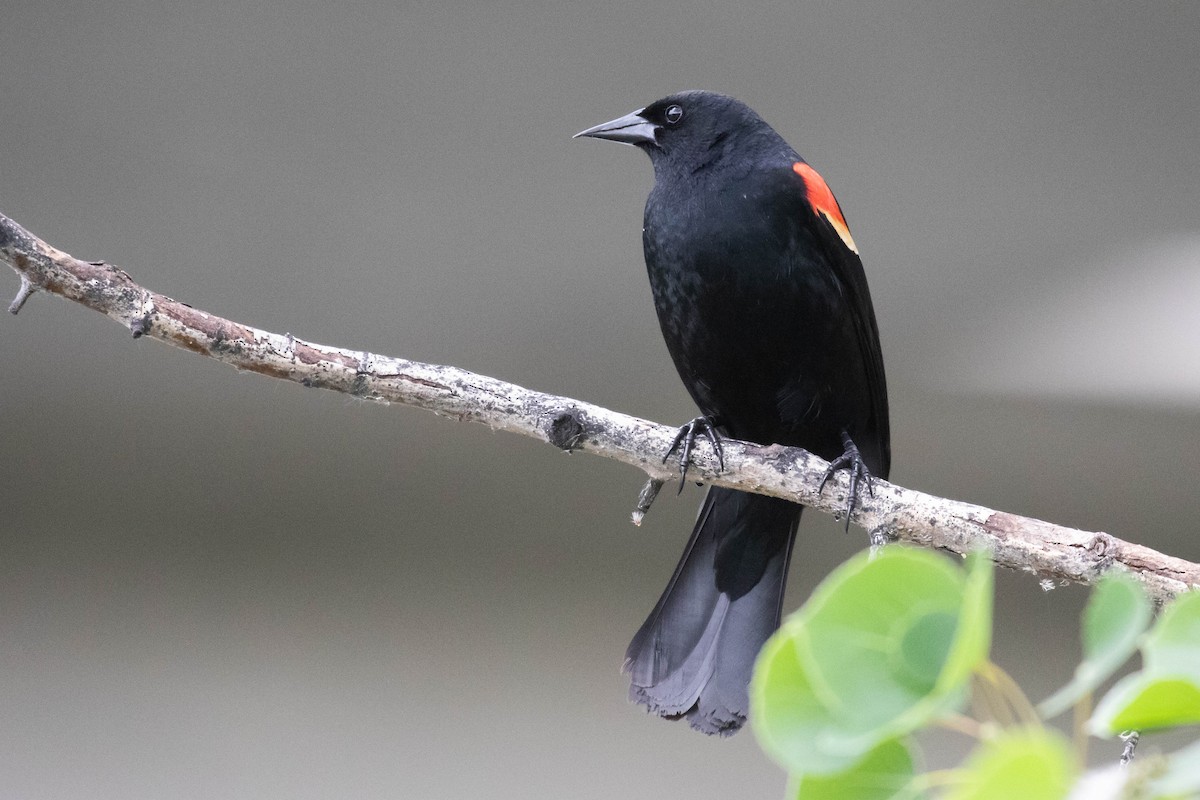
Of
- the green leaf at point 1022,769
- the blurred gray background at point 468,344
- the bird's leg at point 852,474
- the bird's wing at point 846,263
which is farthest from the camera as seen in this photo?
the blurred gray background at point 468,344

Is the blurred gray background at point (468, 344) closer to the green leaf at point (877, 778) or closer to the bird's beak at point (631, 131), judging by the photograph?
the bird's beak at point (631, 131)

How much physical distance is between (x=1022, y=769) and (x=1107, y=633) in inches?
2.6

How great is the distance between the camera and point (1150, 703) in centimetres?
26

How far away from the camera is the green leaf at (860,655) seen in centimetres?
27

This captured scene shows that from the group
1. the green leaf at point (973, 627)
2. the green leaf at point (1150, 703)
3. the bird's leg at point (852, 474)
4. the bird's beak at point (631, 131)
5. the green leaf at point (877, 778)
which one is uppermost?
the bird's beak at point (631, 131)

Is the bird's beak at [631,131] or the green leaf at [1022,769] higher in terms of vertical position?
the bird's beak at [631,131]

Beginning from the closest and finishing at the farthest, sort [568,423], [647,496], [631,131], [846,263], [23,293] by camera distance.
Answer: [23,293], [568,423], [647,496], [846,263], [631,131]

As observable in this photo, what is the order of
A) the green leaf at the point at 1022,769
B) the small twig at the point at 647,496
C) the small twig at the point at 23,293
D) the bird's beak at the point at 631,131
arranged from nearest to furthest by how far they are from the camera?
the green leaf at the point at 1022,769, the small twig at the point at 23,293, the small twig at the point at 647,496, the bird's beak at the point at 631,131

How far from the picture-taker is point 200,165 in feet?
9.04

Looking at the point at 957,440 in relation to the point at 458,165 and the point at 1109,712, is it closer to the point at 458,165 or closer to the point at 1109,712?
the point at 458,165

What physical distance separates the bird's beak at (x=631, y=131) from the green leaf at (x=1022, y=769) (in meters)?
1.87

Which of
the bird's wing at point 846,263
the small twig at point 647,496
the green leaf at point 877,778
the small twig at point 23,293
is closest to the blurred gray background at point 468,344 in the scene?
the bird's wing at point 846,263

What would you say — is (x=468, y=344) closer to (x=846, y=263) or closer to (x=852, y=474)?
(x=846, y=263)

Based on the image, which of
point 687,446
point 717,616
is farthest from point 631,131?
point 717,616
